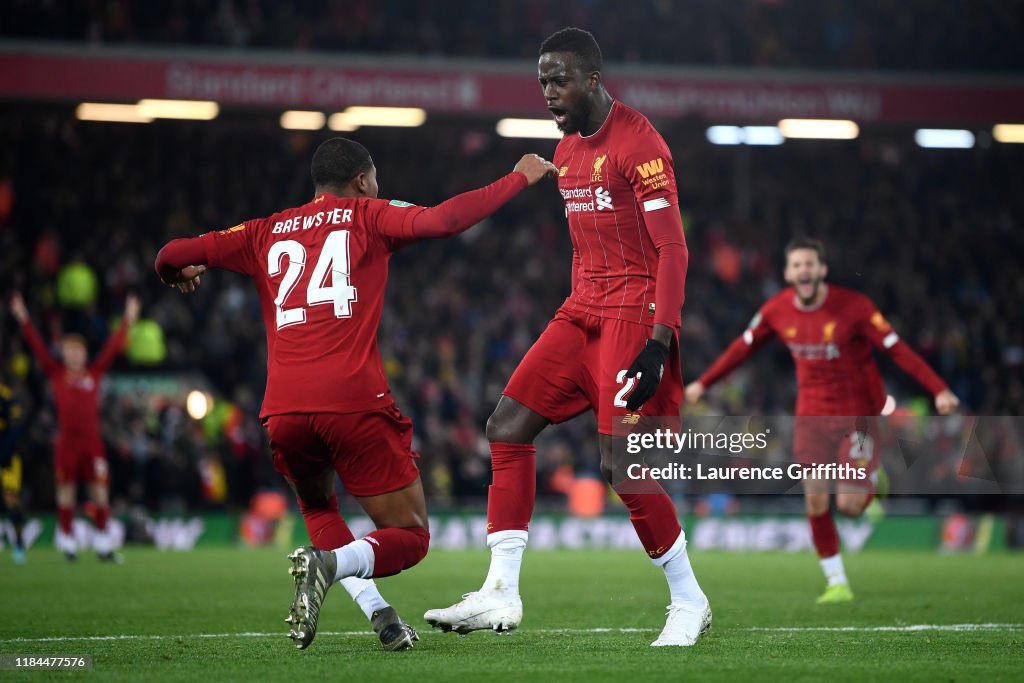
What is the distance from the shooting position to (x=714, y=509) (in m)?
21.8

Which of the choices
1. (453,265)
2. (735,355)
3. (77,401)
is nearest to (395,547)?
(735,355)

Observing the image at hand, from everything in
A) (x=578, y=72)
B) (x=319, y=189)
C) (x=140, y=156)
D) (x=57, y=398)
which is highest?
(x=140, y=156)

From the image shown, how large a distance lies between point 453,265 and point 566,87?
19313 millimetres

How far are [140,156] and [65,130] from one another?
142cm

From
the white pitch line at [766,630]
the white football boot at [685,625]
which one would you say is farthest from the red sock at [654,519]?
the white pitch line at [766,630]

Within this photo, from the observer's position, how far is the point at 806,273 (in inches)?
414

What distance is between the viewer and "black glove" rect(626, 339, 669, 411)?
6.15 meters

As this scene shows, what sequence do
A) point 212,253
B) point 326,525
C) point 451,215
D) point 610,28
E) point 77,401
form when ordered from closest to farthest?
point 451,215 → point 212,253 → point 326,525 → point 77,401 → point 610,28

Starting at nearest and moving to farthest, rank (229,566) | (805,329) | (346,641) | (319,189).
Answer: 1. (319,189)
2. (346,641)
3. (805,329)
4. (229,566)

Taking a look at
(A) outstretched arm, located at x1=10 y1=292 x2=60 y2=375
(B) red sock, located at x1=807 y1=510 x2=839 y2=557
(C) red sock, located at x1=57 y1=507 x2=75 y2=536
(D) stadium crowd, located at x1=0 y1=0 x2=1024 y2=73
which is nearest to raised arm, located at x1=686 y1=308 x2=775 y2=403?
(B) red sock, located at x1=807 y1=510 x2=839 y2=557

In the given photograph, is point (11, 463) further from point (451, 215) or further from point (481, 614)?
point (451, 215)

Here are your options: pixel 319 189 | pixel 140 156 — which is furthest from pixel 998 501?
pixel 319 189

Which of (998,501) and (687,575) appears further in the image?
(998,501)

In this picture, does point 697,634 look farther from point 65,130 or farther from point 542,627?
point 65,130
